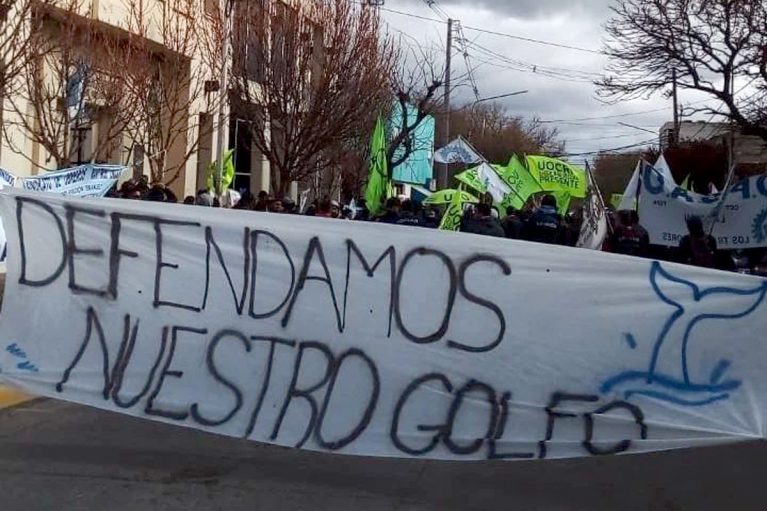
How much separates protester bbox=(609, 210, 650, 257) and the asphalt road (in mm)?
4480

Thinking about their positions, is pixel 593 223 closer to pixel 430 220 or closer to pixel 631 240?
pixel 631 240

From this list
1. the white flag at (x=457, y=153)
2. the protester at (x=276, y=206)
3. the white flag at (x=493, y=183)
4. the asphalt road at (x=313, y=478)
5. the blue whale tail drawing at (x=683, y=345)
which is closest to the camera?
the blue whale tail drawing at (x=683, y=345)

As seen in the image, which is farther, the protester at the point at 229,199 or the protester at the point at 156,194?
the protester at the point at 229,199

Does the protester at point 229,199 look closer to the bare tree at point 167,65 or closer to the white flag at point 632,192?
the bare tree at point 167,65

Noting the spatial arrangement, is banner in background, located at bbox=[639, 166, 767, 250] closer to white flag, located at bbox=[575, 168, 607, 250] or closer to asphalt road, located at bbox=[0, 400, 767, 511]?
white flag, located at bbox=[575, 168, 607, 250]

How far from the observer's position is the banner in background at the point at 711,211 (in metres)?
12.2

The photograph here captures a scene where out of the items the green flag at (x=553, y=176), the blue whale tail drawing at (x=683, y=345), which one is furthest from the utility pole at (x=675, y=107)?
the blue whale tail drawing at (x=683, y=345)

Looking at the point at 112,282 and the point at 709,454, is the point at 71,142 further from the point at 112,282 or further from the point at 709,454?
the point at 709,454

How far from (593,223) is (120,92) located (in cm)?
780

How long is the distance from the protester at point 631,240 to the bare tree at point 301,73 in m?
8.06

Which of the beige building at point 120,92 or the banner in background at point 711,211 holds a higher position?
the beige building at point 120,92

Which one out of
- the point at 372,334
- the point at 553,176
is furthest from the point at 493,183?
the point at 372,334

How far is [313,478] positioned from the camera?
627 cm

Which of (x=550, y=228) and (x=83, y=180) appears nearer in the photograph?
(x=83, y=180)
